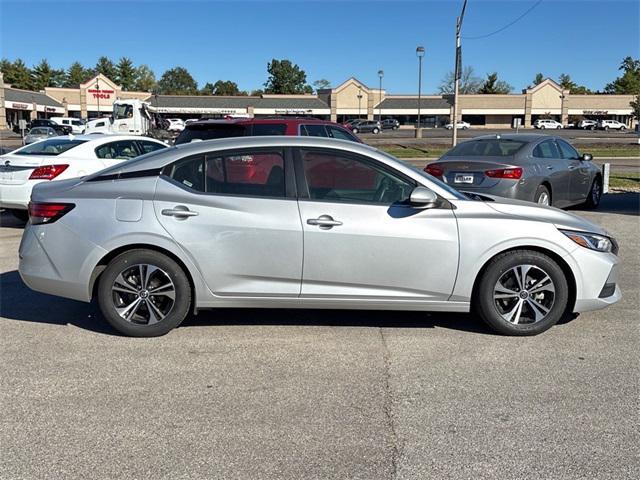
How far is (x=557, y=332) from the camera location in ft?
17.4

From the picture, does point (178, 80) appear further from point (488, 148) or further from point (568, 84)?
point (488, 148)

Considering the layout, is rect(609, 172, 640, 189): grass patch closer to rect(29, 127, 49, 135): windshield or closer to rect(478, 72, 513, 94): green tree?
rect(29, 127, 49, 135): windshield

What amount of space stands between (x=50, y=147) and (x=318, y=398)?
28.2ft

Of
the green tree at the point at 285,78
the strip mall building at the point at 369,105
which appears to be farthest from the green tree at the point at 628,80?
the green tree at the point at 285,78

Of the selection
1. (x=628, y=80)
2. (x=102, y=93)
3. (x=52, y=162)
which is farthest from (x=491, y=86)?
(x=52, y=162)

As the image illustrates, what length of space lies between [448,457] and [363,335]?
1.98 m

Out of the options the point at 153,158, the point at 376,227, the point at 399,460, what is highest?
the point at 153,158

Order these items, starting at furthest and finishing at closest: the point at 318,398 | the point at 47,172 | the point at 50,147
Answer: the point at 50,147 < the point at 47,172 < the point at 318,398

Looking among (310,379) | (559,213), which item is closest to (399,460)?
(310,379)

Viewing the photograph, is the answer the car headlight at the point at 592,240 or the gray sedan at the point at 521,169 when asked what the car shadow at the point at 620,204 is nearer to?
the gray sedan at the point at 521,169

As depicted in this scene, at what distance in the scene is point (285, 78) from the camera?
142750 millimetres

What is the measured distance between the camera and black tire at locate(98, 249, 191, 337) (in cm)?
500

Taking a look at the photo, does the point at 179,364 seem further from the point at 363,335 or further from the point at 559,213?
the point at 559,213

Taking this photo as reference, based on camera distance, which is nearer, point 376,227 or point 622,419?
point 622,419
